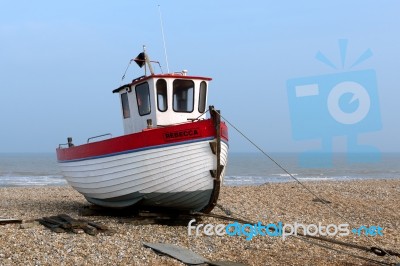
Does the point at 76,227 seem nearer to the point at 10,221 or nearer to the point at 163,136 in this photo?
the point at 10,221

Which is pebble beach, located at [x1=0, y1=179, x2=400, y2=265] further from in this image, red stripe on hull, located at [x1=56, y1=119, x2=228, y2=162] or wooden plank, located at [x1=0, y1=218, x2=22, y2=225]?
red stripe on hull, located at [x1=56, y1=119, x2=228, y2=162]

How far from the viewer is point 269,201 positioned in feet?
49.5

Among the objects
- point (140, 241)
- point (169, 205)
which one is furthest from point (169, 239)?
point (169, 205)

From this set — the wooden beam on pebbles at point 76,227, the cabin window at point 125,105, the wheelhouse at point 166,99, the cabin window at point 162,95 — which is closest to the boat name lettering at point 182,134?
the wheelhouse at point 166,99

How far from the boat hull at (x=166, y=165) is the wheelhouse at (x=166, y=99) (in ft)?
2.39

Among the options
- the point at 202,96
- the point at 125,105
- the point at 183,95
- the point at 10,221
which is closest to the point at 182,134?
the point at 183,95

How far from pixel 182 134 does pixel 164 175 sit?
2.89 feet

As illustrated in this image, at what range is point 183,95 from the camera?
34.2ft

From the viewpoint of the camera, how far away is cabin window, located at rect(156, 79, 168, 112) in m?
10.2

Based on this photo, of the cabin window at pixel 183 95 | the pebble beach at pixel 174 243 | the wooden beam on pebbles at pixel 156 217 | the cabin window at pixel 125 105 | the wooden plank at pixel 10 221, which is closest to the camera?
the pebble beach at pixel 174 243

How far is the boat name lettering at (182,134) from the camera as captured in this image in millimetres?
9039

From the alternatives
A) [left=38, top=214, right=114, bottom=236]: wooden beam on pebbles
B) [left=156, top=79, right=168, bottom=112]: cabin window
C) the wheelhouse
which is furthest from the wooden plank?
[left=156, top=79, right=168, bottom=112]: cabin window

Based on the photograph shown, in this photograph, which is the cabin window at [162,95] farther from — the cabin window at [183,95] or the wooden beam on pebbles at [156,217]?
the wooden beam on pebbles at [156,217]

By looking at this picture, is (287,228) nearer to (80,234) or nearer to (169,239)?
(169,239)
